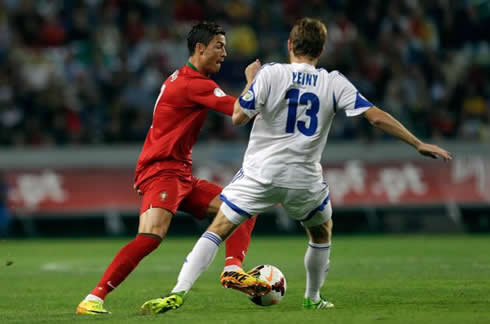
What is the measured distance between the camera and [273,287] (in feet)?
24.6

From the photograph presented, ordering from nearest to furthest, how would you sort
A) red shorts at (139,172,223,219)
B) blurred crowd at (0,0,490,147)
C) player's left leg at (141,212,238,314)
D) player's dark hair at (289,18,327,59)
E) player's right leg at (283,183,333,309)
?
player's left leg at (141,212,238,314), player's dark hair at (289,18,327,59), player's right leg at (283,183,333,309), red shorts at (139,172,223,219), blurred crowd at (0,0,490,147)

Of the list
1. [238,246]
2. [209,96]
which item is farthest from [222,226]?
[209,96]

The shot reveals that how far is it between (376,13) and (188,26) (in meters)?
3.98

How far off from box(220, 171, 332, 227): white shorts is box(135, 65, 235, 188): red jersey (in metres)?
0.85

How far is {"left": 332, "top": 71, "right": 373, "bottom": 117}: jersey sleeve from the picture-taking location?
6.94 metres

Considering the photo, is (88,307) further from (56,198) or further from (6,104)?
(6,104)

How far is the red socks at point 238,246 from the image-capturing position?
7.87 meters

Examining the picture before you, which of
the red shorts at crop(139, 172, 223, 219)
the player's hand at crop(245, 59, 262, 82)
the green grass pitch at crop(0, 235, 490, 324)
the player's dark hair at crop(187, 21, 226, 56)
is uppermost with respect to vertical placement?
the player's dark hair at crop(187, 21, 226, 56)

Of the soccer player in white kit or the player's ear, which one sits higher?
the player's ear

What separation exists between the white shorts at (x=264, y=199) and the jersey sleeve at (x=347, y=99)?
1.97 ft

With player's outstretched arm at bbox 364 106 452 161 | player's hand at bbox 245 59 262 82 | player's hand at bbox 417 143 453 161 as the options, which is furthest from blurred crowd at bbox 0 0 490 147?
player's hand at bbox 417 143 453 161

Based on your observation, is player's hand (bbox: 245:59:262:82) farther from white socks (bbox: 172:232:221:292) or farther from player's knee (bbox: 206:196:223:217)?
player's knee (bbox: 206:196:223:217)

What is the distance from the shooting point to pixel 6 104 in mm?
18375

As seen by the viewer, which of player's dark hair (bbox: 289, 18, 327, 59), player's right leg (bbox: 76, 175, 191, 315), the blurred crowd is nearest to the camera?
player's dark hair (bbox: 289, 18, 327, 59)
